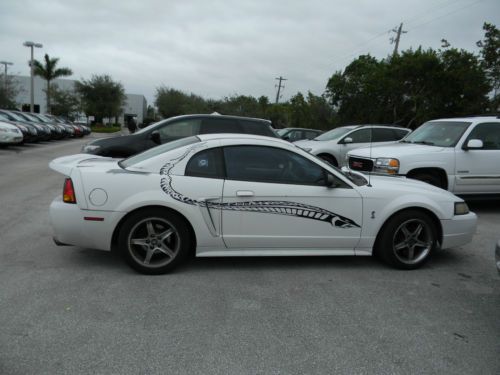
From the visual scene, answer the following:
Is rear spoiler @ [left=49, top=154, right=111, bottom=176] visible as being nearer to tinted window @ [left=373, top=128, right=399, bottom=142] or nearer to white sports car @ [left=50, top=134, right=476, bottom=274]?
white sports car @ [left=50, top=134, right=476, bottom=274]

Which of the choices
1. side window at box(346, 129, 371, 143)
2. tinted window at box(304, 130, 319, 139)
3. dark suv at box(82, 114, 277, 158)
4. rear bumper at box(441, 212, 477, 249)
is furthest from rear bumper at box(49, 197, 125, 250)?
tinted window at box(304, 130, 319, 139)

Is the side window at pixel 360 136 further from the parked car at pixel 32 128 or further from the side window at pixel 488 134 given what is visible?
the parked car at pixel 32 128

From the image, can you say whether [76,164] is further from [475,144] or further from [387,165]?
[475,144]

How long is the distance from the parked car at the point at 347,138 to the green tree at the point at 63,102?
46986 mm

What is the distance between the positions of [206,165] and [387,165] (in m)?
4.36

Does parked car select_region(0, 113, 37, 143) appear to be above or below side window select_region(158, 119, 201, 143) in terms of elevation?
below

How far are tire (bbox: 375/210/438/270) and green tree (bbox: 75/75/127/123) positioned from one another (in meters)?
52.2

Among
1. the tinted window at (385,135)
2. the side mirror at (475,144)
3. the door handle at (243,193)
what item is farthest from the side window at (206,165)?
the tinted window at (385,135)

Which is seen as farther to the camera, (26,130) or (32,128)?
(32,128)

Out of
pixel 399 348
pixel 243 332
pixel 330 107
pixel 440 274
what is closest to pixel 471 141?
pixel 440 274

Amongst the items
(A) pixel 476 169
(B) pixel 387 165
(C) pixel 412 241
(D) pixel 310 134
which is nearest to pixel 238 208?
(C) pixel 412 241

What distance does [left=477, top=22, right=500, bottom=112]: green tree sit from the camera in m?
20.2

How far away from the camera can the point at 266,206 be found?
4.67 meters

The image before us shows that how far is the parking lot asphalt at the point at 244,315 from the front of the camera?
3.07 metres
